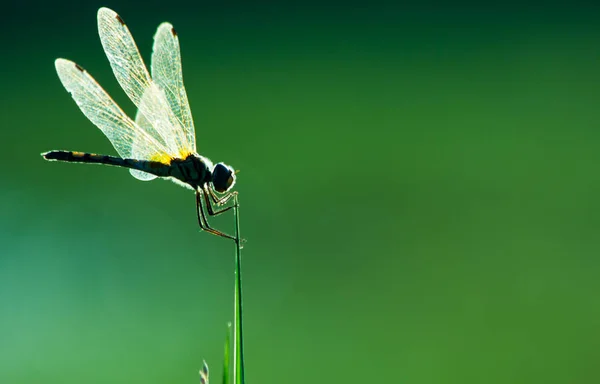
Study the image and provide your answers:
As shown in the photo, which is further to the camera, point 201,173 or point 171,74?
point 171,74

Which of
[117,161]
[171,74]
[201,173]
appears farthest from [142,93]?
[201,173]

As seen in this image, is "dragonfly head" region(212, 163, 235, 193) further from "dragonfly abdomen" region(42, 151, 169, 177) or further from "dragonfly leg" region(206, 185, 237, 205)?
"dragonfly abdomen" region(42, 151, 169, 177)

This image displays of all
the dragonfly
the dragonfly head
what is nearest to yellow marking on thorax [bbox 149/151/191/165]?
the dragonfly

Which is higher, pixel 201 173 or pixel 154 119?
pixel 154 119

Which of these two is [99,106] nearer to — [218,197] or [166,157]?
[166,157]

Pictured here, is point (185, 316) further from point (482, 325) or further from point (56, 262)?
point (482, 325)

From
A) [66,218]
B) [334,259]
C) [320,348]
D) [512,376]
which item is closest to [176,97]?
[320,348]

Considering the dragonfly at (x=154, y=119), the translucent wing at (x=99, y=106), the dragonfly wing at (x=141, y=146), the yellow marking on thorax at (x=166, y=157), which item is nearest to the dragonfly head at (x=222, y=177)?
the dragonfly at (x=154, y=119)

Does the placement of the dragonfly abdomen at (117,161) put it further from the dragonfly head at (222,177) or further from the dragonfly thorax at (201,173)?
the dragonfly head at (222,177)
